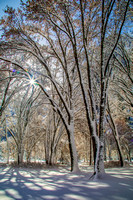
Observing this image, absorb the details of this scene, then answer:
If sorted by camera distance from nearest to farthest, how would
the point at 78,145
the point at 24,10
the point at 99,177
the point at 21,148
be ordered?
1. the point at 99,177
2. the point at 24,10
3. the point at 21,148
4. the point at 78,145

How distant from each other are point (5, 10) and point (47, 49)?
283 cm

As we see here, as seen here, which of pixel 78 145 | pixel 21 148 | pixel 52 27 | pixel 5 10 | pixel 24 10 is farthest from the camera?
pixel 78 145

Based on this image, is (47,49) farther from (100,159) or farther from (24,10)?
(100,159)

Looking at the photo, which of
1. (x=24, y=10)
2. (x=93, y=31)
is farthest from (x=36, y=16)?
(x=93, y=31)

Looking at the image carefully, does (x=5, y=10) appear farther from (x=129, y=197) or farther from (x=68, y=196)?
(x=129, y=197)

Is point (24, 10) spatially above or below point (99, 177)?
above

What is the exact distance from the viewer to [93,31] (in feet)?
19.0

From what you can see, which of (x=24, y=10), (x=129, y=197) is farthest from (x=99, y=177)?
(x=24, y=10)

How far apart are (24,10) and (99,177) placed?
7464 millimetres

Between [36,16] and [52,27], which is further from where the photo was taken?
[52,27]

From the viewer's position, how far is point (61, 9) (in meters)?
5.28

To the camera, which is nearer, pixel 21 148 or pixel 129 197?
pixel 129 197

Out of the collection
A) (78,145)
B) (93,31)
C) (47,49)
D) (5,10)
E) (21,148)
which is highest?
(5,10)

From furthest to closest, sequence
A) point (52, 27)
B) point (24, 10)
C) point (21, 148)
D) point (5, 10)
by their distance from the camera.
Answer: point (21, 148) < point (52, 27) < point (5, 10) < point (24, 10)
